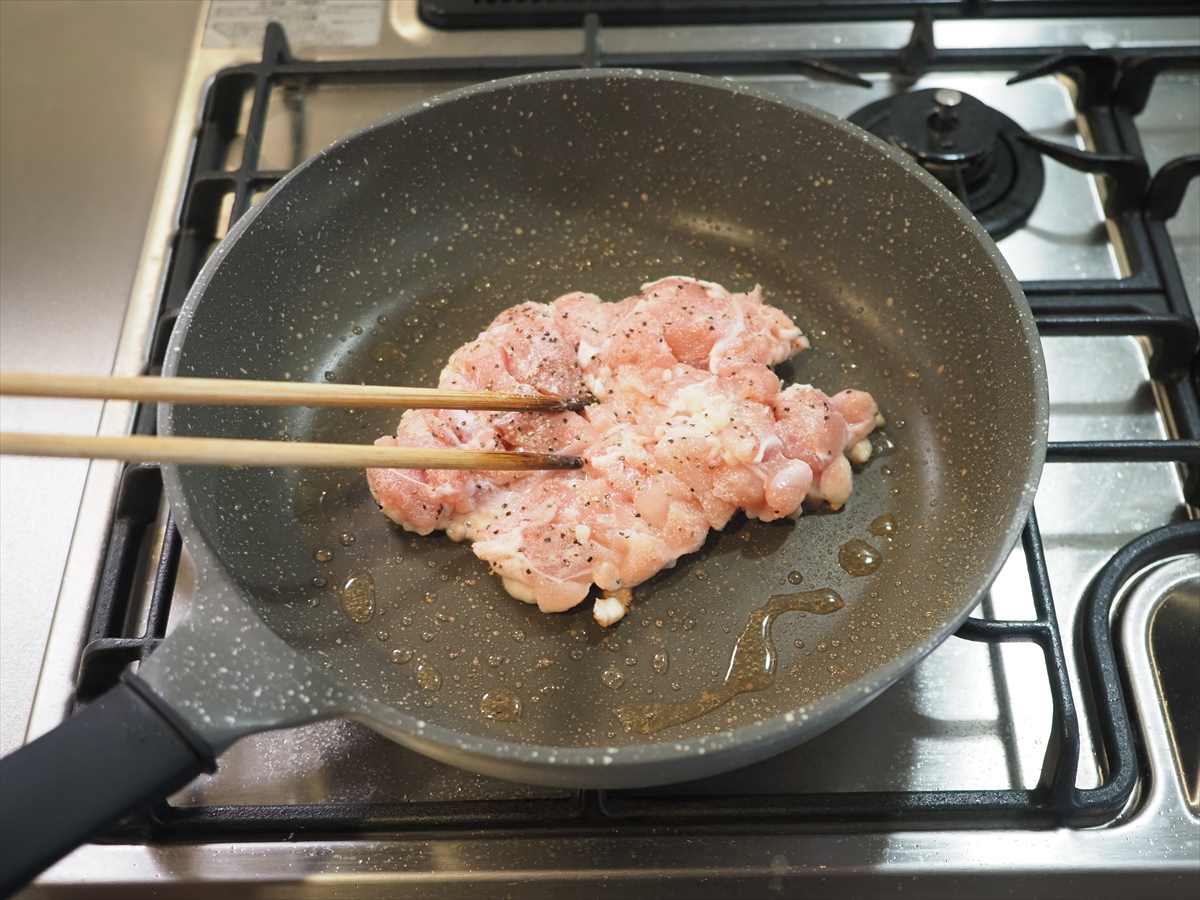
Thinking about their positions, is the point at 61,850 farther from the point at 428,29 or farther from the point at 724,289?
the point at 428,29

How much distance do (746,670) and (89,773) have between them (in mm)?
863

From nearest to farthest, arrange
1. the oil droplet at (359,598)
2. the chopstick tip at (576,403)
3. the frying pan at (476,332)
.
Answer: the frying pan at (476,332)
the oil droplet at (359,598)
the chopstick tip at (576,403)

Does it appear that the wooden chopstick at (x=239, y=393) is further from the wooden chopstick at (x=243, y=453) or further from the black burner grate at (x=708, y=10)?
the black burner grate at (x=708, y=10)

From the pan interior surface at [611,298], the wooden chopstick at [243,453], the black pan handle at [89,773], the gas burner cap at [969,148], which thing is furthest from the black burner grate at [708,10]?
the black pan handle at [89,773]

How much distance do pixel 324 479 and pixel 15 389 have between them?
556 mm

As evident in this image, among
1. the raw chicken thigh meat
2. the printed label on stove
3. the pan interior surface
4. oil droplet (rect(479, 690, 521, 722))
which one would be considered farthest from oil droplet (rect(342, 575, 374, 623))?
the printed label on stove

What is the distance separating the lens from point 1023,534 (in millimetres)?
1498

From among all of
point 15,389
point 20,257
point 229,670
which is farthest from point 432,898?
point 20,257

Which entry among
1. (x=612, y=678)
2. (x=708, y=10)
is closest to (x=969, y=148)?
(x=708, y=10)

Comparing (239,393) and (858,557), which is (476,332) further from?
(858,557)

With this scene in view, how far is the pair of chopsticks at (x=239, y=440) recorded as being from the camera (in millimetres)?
1178

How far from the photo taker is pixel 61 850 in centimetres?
98

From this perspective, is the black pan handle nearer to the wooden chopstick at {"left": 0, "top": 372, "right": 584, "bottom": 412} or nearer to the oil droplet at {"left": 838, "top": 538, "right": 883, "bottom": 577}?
the wooden chopstick at {"left": 0, "top": 372, "right": 584, "bottom": 412}

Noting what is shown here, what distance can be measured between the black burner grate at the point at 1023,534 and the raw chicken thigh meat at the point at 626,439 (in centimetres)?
33
